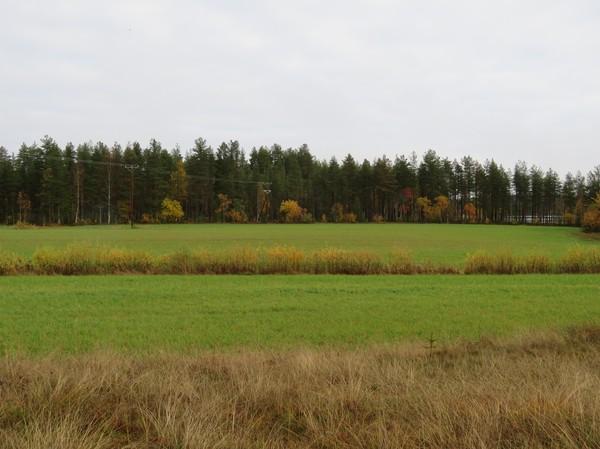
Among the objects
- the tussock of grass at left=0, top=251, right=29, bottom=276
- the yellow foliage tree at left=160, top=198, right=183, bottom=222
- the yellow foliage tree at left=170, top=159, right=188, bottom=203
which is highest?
the yellow foliage tree at left=170, top=159, right=188, bottom=203

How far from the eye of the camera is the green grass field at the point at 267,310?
32.3 feet

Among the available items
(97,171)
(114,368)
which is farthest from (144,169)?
(114,368)

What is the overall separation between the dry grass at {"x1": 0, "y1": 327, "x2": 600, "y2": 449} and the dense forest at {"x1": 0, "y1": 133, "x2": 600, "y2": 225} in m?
101

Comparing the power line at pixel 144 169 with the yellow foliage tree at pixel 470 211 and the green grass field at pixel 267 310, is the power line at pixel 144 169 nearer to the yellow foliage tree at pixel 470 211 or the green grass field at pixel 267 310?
the yellow foliage tree at pixel 470 211

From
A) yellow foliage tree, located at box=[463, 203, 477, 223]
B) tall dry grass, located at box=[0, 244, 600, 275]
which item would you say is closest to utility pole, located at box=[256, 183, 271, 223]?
yellow foliage tree, located at box=[463, 203, 477, 223]

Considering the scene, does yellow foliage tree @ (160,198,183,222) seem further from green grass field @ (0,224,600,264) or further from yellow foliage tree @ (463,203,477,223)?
yellow foliage tree @ (463,203,477,223)

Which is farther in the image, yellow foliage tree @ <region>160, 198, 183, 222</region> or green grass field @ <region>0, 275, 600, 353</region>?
yellow foliage tree @ <region>160, 198, 183, 222</region>

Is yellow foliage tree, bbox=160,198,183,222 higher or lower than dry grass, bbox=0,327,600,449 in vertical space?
higher

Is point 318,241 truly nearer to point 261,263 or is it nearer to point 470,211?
point 261,263

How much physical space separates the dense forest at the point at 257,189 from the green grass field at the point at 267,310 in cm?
8928

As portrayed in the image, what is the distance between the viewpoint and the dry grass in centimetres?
323

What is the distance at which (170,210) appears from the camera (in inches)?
4262

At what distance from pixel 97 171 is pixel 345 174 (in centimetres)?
6352

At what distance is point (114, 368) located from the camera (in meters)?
5.19
